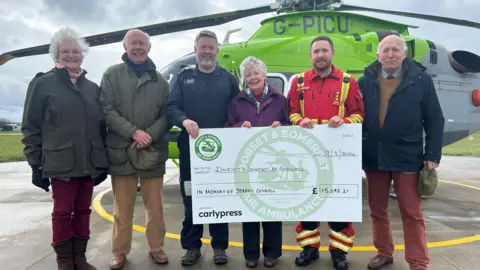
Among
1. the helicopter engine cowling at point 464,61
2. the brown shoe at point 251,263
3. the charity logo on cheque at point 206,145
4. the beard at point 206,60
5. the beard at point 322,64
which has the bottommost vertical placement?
the brown shoe at point 251,263

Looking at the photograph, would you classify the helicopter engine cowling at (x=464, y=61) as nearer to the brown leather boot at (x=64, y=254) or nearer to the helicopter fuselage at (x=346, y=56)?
the helicopter fuselage at (x=346, y=56)

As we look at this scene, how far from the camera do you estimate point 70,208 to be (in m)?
3.30

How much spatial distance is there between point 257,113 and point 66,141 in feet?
6.21

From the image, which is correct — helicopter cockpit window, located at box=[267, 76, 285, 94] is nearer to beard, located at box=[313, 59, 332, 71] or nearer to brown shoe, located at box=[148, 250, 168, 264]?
beard, located at box=[313, 59, 332, 71]

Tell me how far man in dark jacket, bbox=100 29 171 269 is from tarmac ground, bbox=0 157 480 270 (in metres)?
0.44

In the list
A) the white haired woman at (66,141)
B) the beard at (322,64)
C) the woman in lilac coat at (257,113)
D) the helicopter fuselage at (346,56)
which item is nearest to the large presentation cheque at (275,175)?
the woman in lilac coat at (257,113)

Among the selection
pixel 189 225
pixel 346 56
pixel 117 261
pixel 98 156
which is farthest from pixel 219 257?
pixel 346 56

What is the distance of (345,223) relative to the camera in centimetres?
353

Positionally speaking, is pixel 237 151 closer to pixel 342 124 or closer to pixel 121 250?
pixel 342 124

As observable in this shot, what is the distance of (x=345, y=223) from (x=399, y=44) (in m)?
1.90

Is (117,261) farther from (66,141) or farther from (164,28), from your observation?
(164,28)

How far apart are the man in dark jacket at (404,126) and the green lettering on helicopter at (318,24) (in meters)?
3.89

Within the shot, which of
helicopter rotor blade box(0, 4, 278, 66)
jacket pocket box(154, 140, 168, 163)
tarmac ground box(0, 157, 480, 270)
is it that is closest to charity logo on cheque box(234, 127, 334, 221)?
tarmac ground box(0, 157, 480, 270)

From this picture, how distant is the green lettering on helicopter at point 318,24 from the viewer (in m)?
7.05
